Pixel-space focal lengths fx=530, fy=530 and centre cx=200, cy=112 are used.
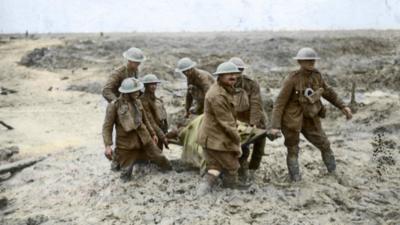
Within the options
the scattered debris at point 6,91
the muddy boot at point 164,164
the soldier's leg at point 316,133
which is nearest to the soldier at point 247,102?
the soldier's leg at point 316,133

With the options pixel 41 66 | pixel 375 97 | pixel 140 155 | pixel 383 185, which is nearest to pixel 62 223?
pixel 140 155

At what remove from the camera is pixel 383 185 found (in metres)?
7.25

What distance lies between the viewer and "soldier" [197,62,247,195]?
609 cm

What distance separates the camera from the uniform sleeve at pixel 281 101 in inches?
267

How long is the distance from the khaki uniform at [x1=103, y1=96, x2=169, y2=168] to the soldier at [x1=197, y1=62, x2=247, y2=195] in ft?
3.05

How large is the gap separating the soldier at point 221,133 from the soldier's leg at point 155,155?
0.93m

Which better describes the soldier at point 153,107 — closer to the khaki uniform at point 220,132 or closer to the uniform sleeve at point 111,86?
the uniform sleeve at point 111,86

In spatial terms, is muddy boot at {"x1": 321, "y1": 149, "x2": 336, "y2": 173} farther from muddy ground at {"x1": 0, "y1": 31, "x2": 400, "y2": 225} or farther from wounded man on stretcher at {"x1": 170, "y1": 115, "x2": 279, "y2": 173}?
wounded man on stretcher at {"x1": 170, "y1": 115, "x2": 279, "y2": 173}

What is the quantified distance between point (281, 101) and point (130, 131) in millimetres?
2007

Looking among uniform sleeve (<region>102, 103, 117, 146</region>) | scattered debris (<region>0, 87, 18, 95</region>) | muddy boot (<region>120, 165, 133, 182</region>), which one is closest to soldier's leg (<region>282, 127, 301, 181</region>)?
muddy boot (<region>120, 165, 133, 182</region>)

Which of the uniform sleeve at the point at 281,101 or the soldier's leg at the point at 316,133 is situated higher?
the uniform sleeve at the point at 281,101

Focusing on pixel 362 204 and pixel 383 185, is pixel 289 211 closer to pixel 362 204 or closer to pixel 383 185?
pixel 362 204

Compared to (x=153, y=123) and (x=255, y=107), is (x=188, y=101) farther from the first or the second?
(x=255, y=107)

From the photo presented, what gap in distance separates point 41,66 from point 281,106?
23.1 m
